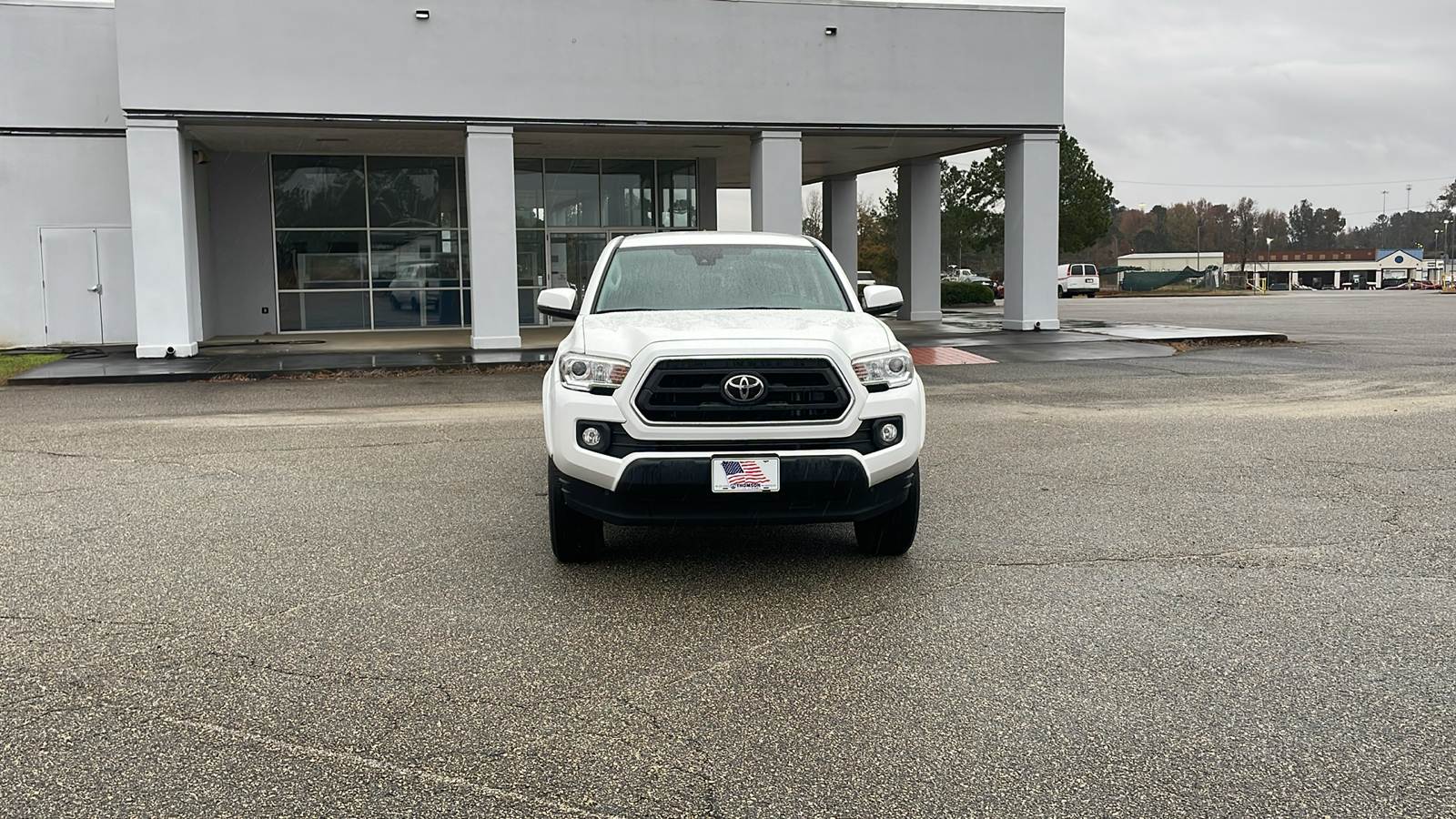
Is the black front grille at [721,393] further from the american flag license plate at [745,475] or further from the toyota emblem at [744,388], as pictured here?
the american flag license plate at [745,475]

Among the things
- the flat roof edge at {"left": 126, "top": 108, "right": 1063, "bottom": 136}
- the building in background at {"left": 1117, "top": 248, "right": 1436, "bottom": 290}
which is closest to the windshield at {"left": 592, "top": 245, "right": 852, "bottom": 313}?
the flat roof edge at {"left": 126, "top": 108, "right": 1063, "bottom": 136}

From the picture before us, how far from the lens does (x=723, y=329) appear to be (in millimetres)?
6164

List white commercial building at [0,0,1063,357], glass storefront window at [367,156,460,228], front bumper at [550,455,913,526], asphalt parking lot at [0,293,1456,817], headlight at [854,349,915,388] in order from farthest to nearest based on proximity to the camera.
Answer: glass storefront window at [367,156,460,228] < white commercial building at [0,0,1063,357] < headlight at [854,349,915,388] < front bumper at [550,455,913,526] < asphalt parking lot at [0,293,1456,817]

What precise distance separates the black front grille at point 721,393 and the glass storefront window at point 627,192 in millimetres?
23599

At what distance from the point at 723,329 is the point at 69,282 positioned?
70.0 ft

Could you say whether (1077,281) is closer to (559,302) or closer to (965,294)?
(965,294)

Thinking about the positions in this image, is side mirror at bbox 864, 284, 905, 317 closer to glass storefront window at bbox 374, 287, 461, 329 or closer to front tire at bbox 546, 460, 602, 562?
front tire at bbox 546, 460, 602, 562

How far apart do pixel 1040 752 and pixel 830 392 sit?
2.36 metres

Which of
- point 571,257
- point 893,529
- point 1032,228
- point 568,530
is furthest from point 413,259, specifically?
point 893,529

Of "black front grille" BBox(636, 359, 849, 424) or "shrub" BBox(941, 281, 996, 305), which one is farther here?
"shrub" BBox(941, 281, 996, 305)

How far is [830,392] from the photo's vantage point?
19.3 feet

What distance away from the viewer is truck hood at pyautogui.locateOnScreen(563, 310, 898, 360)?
6000 millimetres

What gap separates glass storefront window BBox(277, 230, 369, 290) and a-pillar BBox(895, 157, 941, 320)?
535 inches

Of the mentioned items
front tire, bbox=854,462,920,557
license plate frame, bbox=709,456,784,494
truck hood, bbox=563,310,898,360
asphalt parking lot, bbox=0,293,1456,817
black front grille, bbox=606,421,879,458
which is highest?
truck hood, bbox=563,310,898,360
